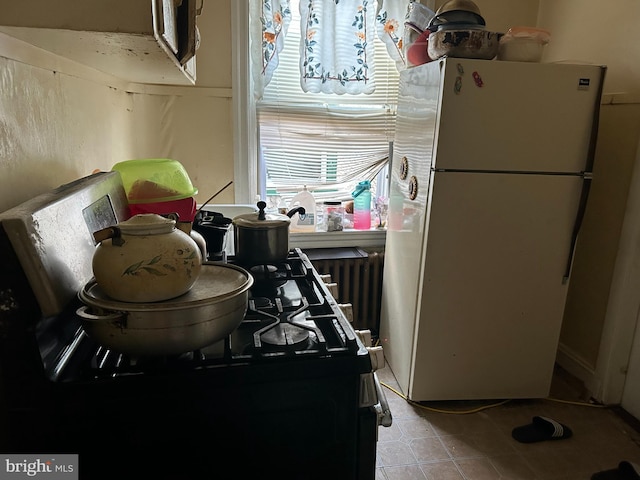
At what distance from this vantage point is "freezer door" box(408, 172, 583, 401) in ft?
6.38

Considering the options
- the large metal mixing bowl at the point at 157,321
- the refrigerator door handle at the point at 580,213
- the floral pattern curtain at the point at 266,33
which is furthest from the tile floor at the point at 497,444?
the floral pattern curtain at the point at 266,33

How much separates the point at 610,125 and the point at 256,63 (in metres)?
1.82

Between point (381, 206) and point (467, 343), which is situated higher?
point (381, 206)

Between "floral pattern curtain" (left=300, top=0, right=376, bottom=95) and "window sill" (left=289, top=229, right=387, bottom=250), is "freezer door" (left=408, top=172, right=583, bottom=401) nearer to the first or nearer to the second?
"window sill" (left=289, top=229, right=387, bottom=250)

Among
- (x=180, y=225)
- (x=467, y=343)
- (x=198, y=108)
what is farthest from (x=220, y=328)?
(x=198, y=108)

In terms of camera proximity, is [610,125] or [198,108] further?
[198,108]

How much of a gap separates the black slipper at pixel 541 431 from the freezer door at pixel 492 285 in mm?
201

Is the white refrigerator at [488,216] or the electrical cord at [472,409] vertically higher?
the white refrigerator at [488,216]

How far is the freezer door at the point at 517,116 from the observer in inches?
71.9

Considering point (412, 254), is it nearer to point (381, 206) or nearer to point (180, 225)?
point (381, 206)

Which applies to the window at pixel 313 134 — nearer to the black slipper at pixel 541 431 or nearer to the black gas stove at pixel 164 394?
the black slipper at pixel 541 431

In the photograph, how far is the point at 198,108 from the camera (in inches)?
91.1

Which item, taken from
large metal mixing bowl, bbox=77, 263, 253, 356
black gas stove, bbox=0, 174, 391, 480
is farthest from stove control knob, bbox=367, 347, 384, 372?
large metal mixing bowl, bbox=77, 263, 253, 356

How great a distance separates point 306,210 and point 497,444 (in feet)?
5.08
